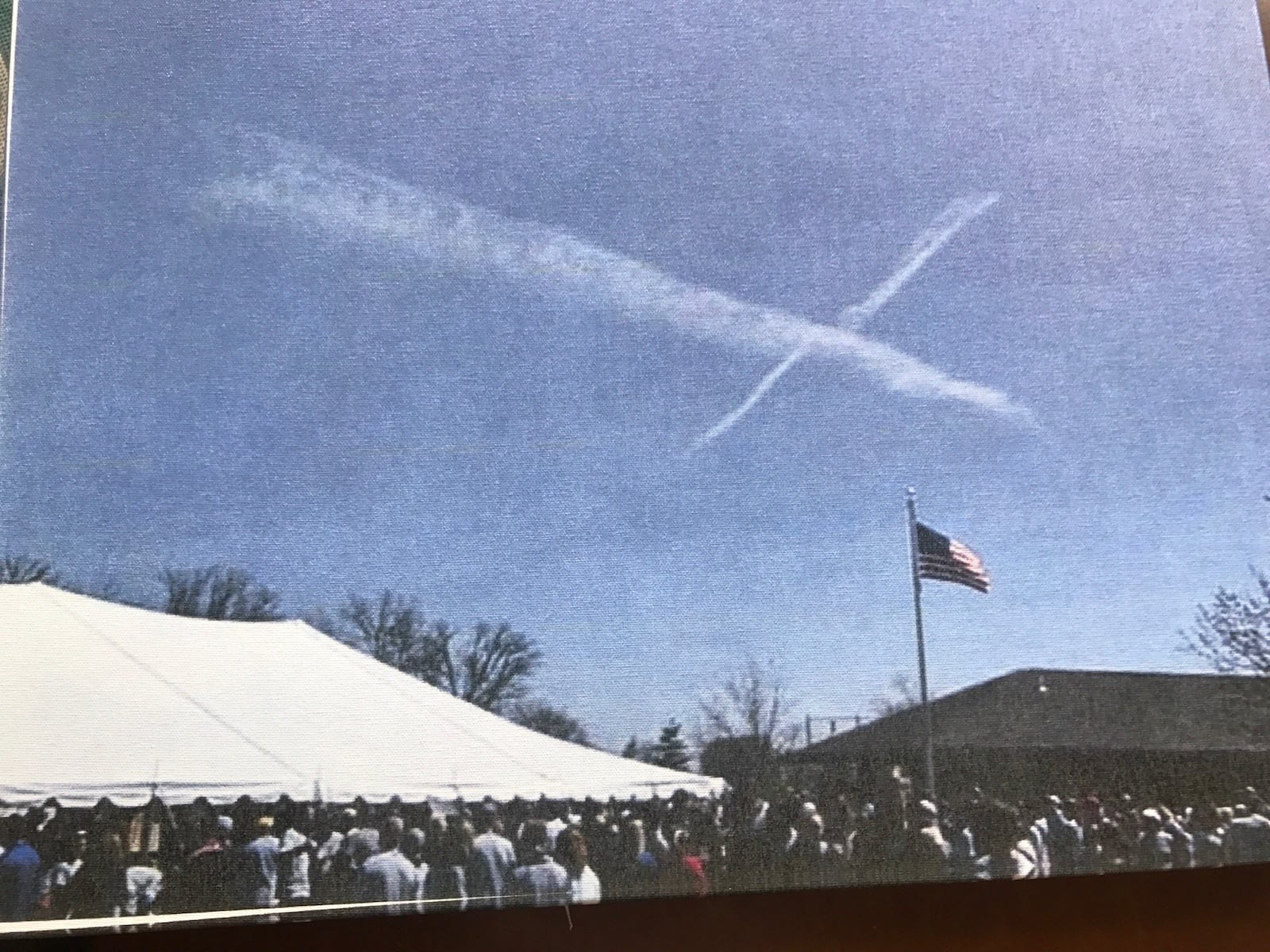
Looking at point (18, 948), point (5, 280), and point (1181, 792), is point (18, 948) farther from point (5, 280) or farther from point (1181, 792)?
point (1181, 792)

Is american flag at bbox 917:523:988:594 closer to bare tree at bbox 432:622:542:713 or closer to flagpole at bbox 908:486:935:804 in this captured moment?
flagpole at bbox 908:486:935:804

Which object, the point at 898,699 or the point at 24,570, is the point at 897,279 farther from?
the point at 24,570

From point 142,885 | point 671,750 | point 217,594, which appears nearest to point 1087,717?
point 671,750

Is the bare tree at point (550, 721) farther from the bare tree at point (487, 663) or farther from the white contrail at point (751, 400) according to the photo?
the white contrail at point (751, 400)

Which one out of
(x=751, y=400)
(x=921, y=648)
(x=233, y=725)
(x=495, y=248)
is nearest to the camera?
(x=233, y=725)

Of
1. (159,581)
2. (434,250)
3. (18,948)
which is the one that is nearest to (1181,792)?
(434,250)

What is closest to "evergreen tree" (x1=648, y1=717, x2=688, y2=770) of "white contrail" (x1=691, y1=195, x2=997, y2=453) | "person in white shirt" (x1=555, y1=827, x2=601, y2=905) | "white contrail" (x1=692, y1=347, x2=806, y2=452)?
"person in white shirt" (x1=555, y1=827, x2=601, y2=905)
